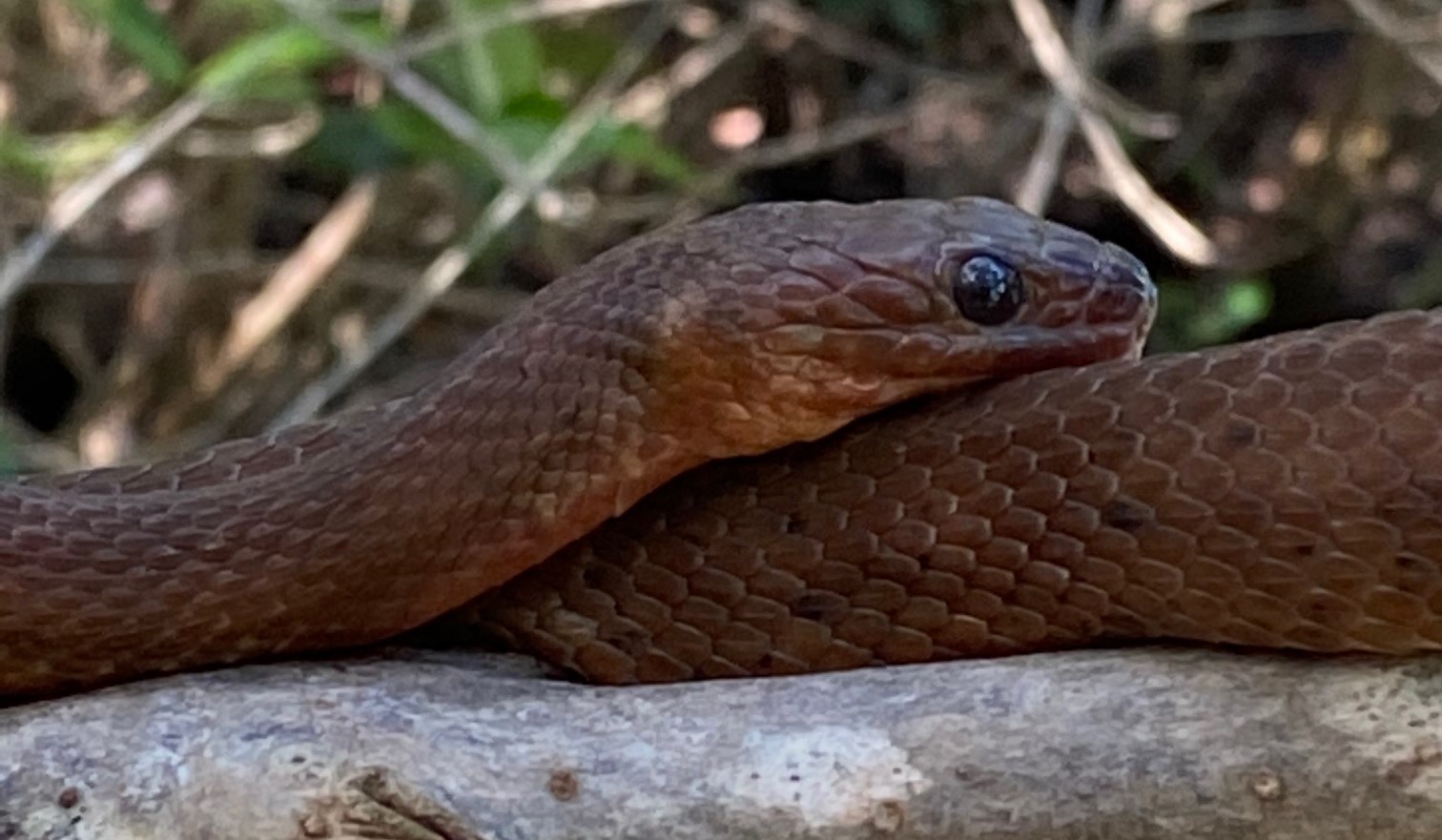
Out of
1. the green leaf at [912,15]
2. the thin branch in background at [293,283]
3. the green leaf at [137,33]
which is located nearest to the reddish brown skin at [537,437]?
the green leaf at [137,33]

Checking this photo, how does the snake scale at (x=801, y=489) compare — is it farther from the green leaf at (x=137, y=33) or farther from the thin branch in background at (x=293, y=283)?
the thin branch in background at (x=293, y=283)

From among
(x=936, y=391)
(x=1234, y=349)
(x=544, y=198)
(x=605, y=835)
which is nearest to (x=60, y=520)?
(x=605, y=835)

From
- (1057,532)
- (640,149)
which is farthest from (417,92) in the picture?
(1057,532)

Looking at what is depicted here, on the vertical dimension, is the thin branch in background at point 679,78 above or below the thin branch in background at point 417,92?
above

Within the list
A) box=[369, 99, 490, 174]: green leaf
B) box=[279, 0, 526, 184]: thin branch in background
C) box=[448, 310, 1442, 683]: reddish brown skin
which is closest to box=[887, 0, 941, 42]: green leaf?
box=[369, 99, 490, 174]: green leaf

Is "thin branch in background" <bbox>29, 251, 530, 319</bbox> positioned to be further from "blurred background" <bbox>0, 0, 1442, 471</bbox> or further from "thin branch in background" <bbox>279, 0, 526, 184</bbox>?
"thin branch in background" <bbox>279, 0, 526, 184</bbox>

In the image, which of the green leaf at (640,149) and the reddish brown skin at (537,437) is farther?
the green leaf at (640,149)

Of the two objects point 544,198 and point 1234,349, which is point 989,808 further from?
point 544,198

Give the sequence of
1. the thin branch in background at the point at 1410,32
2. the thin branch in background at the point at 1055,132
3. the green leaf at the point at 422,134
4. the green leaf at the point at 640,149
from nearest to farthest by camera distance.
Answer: the green leaf at the point at 640,149
the green leaf at the point at 422,134
the thin branch in background at the point at 1410,32
the thin branch in background at the point at 1055,132
